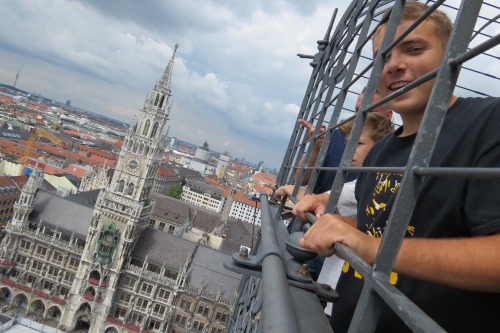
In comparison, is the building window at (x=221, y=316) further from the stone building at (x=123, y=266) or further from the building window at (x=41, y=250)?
the building window at (x=41, y=250)

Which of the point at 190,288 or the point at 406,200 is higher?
the point at 406,200

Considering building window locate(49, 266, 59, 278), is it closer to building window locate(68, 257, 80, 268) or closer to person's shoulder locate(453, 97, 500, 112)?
building window locate(68, 257, 80, 268)

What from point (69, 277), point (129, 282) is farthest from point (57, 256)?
point (129, 282)

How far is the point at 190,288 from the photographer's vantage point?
37656 mm

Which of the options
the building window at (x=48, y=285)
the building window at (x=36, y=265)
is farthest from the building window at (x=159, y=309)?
the building window at (x=36, y=265)

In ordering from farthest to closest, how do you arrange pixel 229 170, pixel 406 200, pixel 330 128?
pixel 229 170 → pixel 330 128 → pixel 406 200

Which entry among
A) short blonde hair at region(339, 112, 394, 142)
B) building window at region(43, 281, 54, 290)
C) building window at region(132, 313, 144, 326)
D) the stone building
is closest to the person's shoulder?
short blonde hair at region(339, 112, 394, 142)

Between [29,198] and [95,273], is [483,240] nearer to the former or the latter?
[95,273]

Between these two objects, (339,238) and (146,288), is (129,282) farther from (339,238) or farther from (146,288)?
(339,238)

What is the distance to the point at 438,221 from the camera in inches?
71.3

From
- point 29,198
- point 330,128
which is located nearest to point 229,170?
point 29,198

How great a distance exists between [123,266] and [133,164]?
9.75 metres

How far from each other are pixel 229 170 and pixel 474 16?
569ft

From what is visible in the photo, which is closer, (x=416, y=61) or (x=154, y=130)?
(x=416, y=61)
